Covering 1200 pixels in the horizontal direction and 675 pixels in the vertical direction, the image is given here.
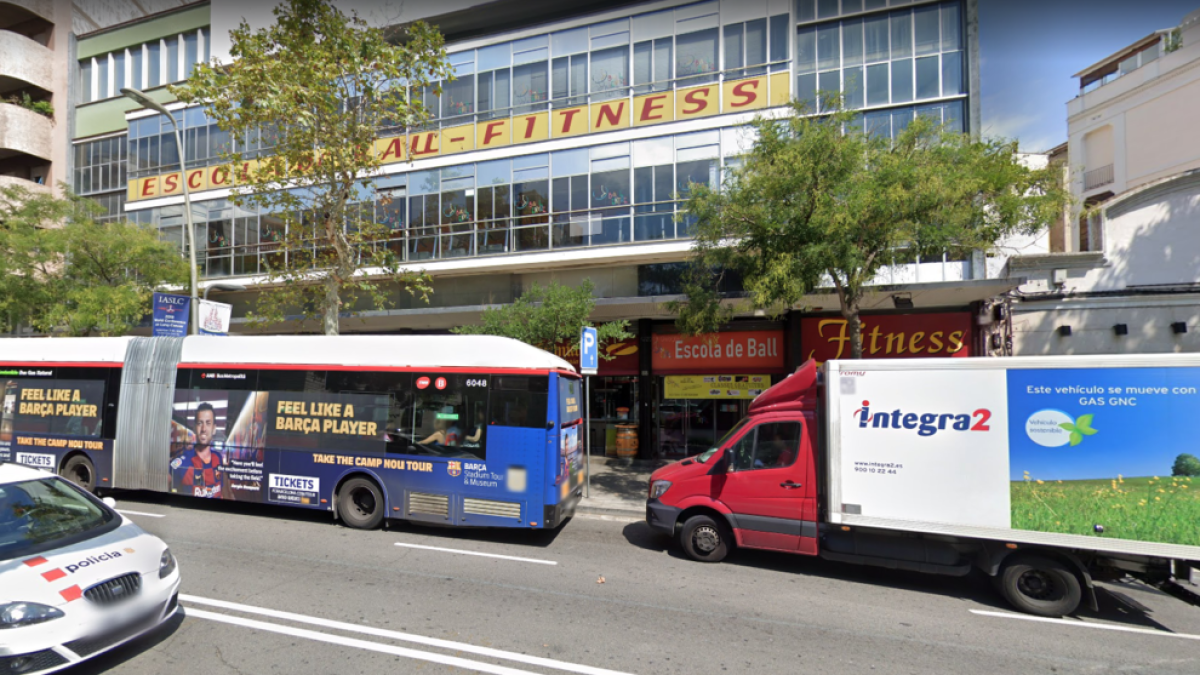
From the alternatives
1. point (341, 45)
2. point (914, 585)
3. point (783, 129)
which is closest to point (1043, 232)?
point (783, 129)

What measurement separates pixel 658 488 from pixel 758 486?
1.47 m

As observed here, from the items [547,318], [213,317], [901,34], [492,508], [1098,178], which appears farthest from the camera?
[1098,178]

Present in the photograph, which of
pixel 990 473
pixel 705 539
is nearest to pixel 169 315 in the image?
pixel 705 539

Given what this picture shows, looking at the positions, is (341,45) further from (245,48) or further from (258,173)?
(258,173)

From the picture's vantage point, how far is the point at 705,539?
768cm

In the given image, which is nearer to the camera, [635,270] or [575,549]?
[575,549]

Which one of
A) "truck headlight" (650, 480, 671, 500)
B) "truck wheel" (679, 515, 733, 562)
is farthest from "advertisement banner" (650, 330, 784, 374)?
"truck wheel" (679, 515, 733, 562)

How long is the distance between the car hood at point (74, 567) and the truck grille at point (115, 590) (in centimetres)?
4

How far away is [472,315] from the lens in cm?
1653

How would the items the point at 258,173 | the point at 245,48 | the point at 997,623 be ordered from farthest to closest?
the point at 258,173, the point at 245,48, the point at 997,623

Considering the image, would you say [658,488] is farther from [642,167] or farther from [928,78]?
[928,78]

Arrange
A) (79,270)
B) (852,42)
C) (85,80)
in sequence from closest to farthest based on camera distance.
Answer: (852,42)
(79,270)
(85,80)

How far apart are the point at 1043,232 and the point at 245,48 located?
1922 cm

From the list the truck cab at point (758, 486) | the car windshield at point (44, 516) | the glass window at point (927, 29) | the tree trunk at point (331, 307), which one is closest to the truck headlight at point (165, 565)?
the car windshield at point (44, 516)
